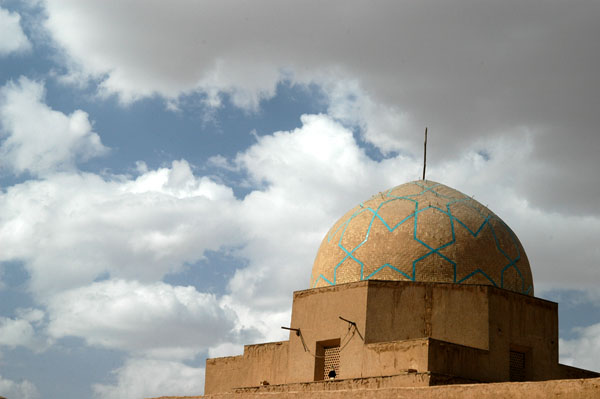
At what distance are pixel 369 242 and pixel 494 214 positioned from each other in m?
2.54

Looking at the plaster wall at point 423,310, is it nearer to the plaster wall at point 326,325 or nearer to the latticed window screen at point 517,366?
the plaster wall at point 326,325

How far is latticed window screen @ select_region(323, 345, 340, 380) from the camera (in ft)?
44.1

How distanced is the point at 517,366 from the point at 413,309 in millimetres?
1989

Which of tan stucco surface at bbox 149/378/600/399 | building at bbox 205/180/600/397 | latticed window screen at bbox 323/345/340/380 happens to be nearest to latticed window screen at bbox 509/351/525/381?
building at bbox 205/180/600/397

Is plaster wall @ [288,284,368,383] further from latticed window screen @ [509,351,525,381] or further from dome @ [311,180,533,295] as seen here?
latticed window screen @ [509,351,525,381]

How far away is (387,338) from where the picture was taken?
42.8 ft

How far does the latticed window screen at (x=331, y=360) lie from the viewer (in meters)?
13.4

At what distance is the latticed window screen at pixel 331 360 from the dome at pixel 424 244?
1211 mm

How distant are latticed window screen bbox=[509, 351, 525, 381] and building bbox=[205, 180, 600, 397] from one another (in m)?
0.02

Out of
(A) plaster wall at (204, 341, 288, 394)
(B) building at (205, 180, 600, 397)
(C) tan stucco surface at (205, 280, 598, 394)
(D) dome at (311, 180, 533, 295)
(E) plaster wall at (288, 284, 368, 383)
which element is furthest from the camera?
(A) plaster wall at (204, 341, 288, 394)

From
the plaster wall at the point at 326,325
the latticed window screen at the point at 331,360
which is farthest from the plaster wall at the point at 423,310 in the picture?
the latticed window screen at the point at 331,360

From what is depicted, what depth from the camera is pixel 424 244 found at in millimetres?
13711

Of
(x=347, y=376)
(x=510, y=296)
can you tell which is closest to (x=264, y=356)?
(x=347, y=376)

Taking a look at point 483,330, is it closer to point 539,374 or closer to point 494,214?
point 539,374
